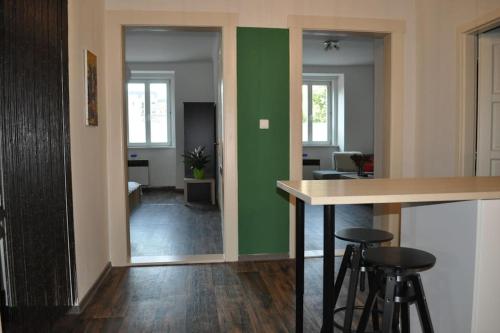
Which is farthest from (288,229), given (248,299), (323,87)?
(323,87)

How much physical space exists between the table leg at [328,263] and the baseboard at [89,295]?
68.1 inches

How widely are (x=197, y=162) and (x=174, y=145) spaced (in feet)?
7.59

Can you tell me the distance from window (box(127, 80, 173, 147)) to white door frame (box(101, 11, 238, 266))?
571 cm

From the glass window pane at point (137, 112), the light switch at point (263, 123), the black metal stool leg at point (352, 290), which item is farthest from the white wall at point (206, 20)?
the glass window pane at point (137, 112)

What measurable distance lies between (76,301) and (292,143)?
7.26ft

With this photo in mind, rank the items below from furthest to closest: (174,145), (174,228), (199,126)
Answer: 1. (174,145)
2. (199,126)
3. (174,228)

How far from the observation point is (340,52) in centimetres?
813

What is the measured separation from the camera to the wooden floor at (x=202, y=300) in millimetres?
2594

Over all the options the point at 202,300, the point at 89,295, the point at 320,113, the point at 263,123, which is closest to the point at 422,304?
the point at 202,300

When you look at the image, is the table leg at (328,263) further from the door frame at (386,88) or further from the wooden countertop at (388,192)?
the door frame at (386,88)

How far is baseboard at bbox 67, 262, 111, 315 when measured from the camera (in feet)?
9.01

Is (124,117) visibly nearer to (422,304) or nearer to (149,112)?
(422,304)

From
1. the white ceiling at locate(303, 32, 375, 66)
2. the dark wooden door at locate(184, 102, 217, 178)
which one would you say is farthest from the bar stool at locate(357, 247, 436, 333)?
the dark wooden door at locate(184, 102, 217, 178)

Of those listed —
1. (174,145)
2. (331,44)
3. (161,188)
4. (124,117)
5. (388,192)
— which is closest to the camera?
(388,192)
